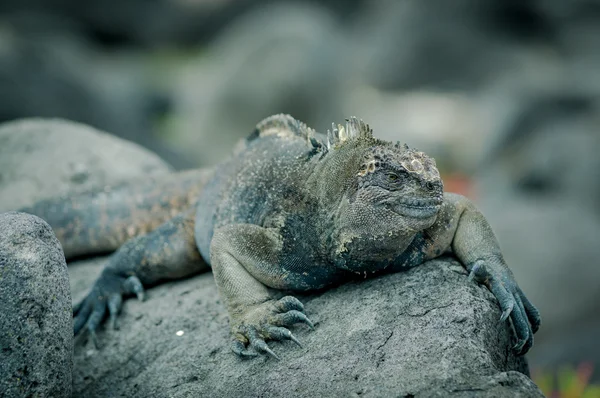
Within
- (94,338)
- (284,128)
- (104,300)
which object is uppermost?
(284,128)

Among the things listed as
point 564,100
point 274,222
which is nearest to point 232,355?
point 274,222

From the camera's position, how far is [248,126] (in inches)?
480

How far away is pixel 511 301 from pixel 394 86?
34.6 ft

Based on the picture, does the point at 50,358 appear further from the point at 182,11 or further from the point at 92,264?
the point at 182,11

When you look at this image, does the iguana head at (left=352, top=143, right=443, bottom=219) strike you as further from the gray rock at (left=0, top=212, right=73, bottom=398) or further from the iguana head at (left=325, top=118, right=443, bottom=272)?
the gray rock at (left=0, top=212, right=73, bottom=398)

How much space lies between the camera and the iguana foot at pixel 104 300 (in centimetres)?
401

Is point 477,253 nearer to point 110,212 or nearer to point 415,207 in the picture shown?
point 415,207

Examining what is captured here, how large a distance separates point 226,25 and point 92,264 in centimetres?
1189

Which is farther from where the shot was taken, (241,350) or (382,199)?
(241,350)

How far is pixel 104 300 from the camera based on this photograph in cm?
410

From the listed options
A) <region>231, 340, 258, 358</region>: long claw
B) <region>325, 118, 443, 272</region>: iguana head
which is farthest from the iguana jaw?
<region>231, 340, 258, 358</region>: long claw

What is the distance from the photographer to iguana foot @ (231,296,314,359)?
3.13m

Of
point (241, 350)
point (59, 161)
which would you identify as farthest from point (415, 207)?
point (59, 161)

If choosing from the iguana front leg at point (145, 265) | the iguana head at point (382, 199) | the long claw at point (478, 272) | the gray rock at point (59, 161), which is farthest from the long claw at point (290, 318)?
the gray rock at point (59, 161)
